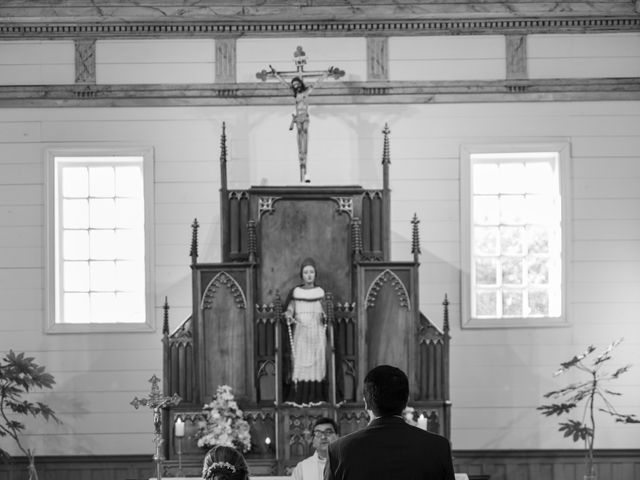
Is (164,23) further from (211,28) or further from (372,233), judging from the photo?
(372,233)

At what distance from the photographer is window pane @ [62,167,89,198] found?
11750mm

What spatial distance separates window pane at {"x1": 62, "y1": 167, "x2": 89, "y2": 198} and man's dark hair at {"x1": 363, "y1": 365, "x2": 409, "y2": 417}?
802 cm

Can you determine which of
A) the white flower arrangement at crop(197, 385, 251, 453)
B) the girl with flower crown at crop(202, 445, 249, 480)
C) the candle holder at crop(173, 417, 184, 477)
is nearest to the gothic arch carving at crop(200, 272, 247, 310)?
the white flower arrangement at crop(197, 385, 251, 453)

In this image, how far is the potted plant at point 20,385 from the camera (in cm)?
1042

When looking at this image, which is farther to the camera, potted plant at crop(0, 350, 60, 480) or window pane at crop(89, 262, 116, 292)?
window pane at crop(89, 262, 116, 292)

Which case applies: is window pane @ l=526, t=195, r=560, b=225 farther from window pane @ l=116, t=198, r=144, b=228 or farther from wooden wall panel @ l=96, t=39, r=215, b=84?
window pane @ l=116, t=198, r=144, b=228

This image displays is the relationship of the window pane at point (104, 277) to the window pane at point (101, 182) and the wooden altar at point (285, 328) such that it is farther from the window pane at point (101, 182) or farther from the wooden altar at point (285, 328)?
the wooden altar at point (285, 328)

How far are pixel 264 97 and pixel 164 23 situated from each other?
130 centimetres

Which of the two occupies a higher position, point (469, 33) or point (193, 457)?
point (469, 33)

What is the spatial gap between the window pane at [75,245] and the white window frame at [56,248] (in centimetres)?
18

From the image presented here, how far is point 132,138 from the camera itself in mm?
11547

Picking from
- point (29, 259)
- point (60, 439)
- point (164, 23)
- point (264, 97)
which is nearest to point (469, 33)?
point (264, 97)

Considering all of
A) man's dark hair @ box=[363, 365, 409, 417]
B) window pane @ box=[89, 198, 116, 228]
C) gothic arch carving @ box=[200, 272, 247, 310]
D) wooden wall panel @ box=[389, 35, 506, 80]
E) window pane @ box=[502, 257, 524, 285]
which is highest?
wooden wall panel @ box=[389, 35, 506, 80]

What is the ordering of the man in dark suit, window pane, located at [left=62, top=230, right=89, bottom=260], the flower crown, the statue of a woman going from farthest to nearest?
window pane, located at [left=62, top=230, right=89, bottom=260] < the statue of a woman < the flower crown < the man in dark suit
